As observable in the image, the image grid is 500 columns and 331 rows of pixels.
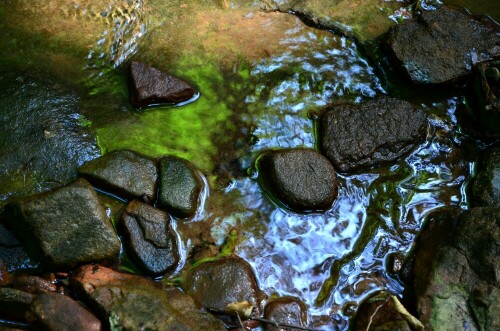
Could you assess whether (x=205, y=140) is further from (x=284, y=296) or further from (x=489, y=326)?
(x=489, y=326)

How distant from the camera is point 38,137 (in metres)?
3.76

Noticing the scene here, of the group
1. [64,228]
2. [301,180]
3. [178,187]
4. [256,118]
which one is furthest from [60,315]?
[256,118]

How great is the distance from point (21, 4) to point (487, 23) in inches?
154

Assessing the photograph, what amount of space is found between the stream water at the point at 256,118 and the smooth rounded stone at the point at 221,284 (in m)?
0.12

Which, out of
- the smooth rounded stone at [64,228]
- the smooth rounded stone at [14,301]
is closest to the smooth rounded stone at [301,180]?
the smooth rounded stone at [64,228]

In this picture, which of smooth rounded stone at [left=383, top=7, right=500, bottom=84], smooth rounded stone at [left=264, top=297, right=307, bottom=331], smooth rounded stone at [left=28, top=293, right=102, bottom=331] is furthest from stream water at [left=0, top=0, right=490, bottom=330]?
smooth rounded stone at [left=28, top=293, right=102, bottom=331]

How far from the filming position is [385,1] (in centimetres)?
474

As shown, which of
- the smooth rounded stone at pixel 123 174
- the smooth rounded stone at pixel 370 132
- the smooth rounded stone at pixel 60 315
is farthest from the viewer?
the smooth rounded stone at pixel 370 132

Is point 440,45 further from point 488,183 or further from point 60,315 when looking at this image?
point 60,315

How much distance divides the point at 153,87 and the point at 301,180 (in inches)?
51.3

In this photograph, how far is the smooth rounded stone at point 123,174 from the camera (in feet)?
11.7

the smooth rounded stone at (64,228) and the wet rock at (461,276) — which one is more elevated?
the smooth rounded stone at (64,228)

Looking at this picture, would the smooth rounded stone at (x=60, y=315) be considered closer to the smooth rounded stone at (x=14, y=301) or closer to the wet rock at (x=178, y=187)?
the smooth rounded stone at (x=14, y=301)

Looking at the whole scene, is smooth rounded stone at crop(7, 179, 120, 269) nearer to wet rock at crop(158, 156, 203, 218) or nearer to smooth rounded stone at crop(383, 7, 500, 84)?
wet rock at crop(158, 156, 203, 218)
